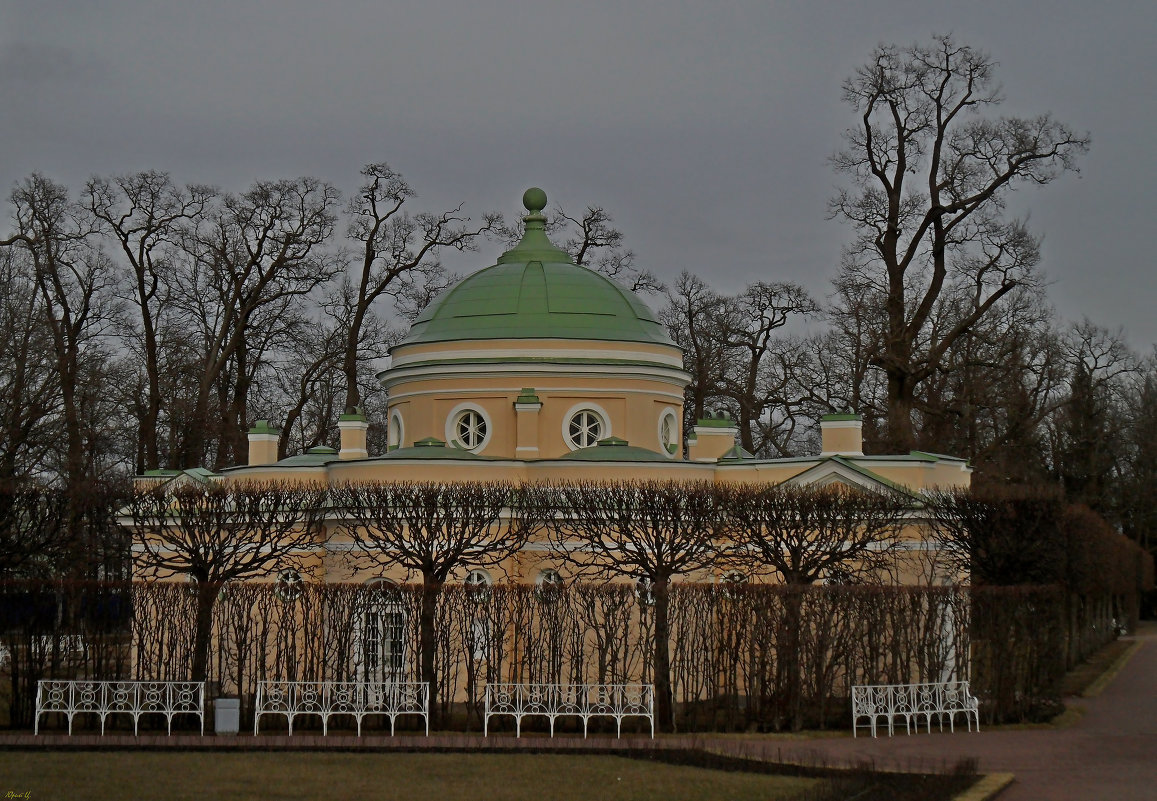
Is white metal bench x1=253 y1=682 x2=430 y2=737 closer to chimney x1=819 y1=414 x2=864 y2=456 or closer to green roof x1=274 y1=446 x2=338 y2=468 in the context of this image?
green roof x1=274 y1=446 x2=338 y2=468

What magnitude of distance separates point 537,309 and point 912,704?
15.7m

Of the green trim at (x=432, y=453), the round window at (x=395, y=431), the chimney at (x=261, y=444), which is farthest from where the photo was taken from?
the chimney at (x=261, y=444)

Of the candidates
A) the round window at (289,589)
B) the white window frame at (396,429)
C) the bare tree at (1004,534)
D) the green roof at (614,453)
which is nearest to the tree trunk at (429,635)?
the round window at (289,589)

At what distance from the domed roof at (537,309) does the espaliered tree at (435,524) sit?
6.92 meters

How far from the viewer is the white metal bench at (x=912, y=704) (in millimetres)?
24922

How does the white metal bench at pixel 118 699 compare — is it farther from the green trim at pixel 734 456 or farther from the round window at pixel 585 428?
the green trim at pixel 734 456

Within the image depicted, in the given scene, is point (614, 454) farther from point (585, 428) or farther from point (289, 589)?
point (289, 589)

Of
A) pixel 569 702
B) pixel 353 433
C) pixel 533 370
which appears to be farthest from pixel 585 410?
pixel 569 702

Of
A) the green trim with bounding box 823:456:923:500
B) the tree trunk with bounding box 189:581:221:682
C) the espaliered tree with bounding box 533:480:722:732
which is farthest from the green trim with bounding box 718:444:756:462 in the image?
the tree trunk with bounding box 189:581:221:682

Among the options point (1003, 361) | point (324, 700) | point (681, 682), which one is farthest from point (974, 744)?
point (1003, 361)

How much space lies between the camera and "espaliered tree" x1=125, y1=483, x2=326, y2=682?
29.4 metres

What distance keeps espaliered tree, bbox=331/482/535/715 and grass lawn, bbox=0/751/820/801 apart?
24.5 feet

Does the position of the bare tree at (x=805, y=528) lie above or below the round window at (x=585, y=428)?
below

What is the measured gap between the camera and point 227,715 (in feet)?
80.5
